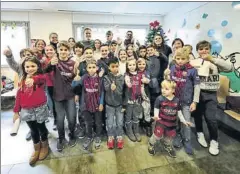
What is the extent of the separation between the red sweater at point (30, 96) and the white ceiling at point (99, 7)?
275cm

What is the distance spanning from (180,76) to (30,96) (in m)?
1.45

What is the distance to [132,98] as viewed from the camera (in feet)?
6.54

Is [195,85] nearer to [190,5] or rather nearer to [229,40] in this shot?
[229,40]

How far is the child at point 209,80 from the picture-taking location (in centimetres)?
181

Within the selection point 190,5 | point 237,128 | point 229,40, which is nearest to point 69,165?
point 237,128

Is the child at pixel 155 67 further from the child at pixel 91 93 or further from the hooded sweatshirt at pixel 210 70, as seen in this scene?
the child at pixel 91 93

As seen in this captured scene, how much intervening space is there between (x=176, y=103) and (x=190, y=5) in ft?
9.19

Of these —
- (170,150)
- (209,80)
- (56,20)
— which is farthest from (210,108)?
(56,20)

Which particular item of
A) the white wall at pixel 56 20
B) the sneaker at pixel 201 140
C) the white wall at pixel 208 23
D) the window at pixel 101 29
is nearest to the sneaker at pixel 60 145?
the sneaker at pixel 201 140

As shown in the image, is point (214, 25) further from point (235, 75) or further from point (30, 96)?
point (30, 96)

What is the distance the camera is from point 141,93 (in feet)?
6.63

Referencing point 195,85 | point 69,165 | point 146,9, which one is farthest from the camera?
point 146,9

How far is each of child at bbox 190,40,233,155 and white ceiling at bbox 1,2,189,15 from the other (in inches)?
94.5

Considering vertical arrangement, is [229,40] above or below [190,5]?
below
